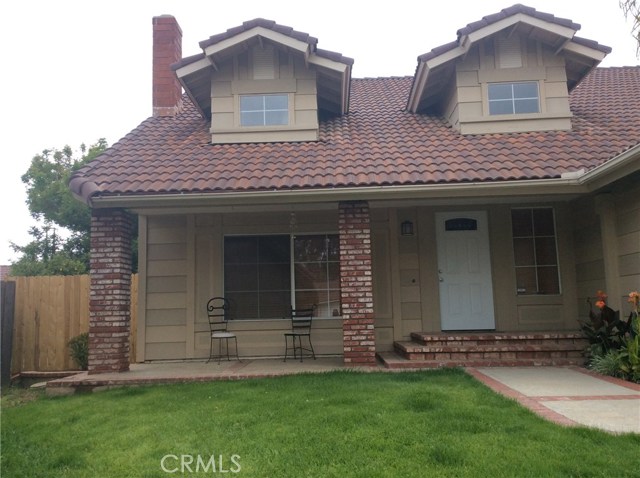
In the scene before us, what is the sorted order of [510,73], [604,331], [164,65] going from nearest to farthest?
[604,331] < [510,73] < [164,65]

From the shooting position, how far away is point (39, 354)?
28.1 feet

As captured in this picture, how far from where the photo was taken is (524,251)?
8.29 metres

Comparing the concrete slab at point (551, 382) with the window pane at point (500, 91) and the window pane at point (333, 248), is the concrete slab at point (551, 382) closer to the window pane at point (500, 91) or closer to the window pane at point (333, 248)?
the window pane at point (333, 248)

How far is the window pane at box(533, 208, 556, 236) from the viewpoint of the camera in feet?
27.3

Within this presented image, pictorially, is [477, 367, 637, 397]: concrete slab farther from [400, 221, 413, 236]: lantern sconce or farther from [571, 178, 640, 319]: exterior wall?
[400, 221, 413, 236]: lantern sconce

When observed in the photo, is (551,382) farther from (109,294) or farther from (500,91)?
(109,294)

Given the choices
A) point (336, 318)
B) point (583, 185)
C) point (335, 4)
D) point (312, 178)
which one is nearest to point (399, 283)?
point (336, 318)

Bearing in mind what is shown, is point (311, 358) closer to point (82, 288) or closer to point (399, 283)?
point (399, 283)

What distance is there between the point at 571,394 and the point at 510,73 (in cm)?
577

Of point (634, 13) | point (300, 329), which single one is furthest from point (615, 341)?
point (300, 329)

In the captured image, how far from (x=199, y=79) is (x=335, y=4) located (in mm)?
2833

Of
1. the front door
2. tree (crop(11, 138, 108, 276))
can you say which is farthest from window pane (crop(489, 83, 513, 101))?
tree (crop(11, 138, 108, 276))

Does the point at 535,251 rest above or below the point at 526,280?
above

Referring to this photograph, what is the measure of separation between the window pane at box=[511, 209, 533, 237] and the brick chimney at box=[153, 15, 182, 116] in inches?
266
